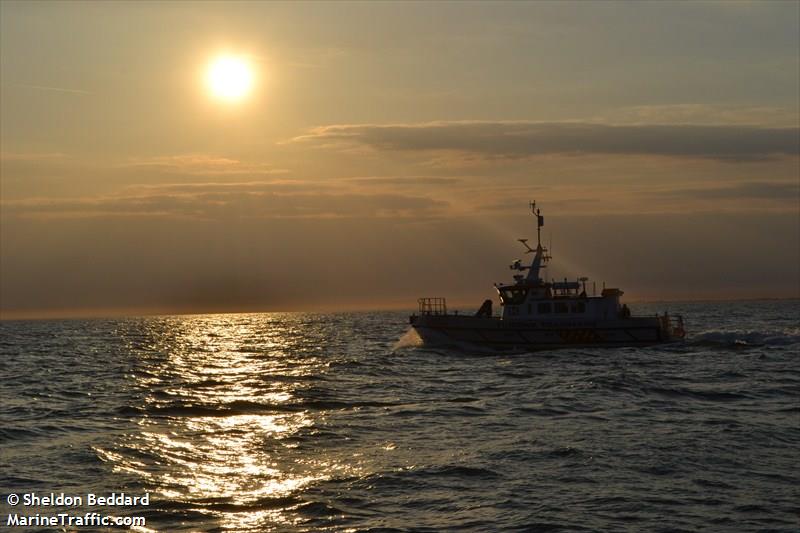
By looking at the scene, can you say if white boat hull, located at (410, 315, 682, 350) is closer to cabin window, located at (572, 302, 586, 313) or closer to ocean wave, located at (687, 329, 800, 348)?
cabin window, located at (572, 302, 586, 313)

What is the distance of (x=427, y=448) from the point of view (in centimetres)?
2220

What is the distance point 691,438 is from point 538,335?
3064cm

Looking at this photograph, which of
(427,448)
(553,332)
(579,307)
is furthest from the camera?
(579,307)

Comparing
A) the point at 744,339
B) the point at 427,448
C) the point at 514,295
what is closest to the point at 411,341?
the point at 514,295

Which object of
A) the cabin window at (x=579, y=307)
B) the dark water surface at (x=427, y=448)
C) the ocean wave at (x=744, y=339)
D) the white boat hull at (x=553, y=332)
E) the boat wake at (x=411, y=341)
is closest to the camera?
the dark water surface at (x=427, y=448)

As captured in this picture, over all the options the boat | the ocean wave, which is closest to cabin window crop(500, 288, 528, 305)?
the boat

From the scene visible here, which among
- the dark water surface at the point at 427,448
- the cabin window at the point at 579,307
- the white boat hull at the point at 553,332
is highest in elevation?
the cabin window at the point at 579,307

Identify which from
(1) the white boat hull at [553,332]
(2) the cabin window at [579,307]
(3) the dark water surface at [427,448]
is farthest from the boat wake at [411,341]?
(3) the dark water surface at [427,448]

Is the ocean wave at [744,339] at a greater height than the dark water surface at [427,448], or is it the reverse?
the dark water surface at [427,448]

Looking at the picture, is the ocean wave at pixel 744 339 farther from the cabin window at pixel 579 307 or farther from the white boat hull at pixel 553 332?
A: the cabin window at pixel 579 307

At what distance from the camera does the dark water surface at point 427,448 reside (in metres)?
16.3

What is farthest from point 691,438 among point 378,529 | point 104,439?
point 104,439

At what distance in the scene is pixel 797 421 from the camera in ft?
85.4

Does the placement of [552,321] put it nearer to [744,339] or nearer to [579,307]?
[579,307]
